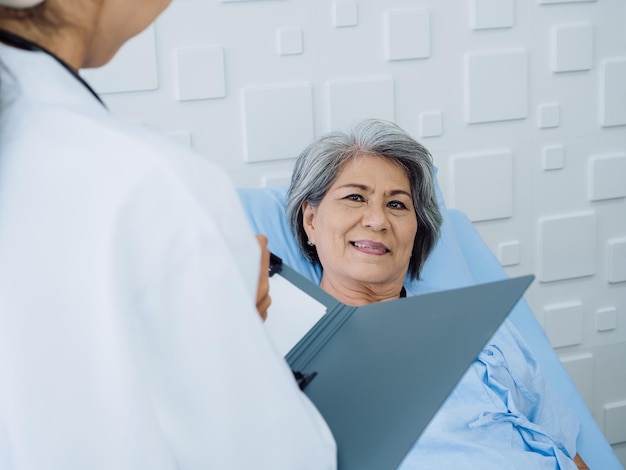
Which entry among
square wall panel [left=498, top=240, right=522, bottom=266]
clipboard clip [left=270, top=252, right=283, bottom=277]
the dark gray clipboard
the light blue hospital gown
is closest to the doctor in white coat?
the dark gray clipboard

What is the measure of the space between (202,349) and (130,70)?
1474 mm

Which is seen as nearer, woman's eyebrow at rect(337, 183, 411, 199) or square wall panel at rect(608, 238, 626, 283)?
woman's eyebrow at rect(337, 183, 411, 199)

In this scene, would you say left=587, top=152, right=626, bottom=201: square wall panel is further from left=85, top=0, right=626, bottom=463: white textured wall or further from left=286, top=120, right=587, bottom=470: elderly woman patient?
left=286, top=120, right=587, bottom=470: elderly woman patient

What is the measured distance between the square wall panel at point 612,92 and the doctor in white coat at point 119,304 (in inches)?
77.8

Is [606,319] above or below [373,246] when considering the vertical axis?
below

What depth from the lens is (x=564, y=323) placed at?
8.41ft

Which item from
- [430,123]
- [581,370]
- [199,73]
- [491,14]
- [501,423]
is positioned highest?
[491,14]

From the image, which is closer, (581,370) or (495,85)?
(495,85)

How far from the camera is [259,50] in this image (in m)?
2.13

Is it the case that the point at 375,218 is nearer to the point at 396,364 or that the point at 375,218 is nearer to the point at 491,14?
the point at 491,14

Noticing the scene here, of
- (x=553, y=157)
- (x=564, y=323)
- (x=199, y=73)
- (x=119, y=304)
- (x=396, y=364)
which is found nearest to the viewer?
(x=119, y=304)

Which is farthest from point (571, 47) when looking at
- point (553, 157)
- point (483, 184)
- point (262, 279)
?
point (262, 279)

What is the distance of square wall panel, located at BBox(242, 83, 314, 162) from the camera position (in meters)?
2.14

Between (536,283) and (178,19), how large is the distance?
4.18 feet
